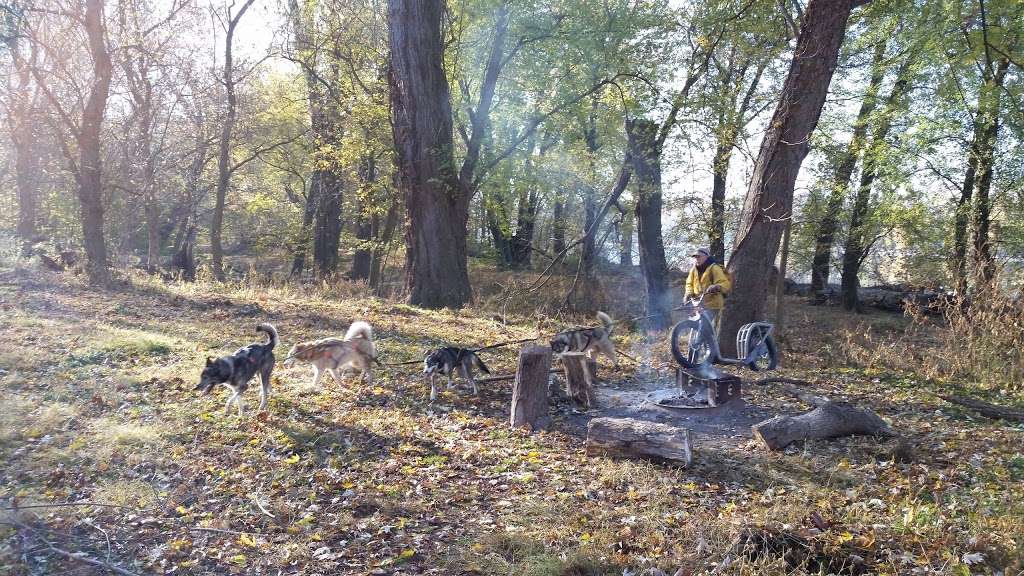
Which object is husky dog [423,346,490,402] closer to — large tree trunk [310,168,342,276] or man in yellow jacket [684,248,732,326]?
man in yellow jacket [684,248,732,326]

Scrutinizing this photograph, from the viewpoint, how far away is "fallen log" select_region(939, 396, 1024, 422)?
905cm

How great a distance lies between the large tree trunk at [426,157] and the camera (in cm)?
1820

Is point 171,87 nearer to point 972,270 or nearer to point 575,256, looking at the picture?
point 575,256

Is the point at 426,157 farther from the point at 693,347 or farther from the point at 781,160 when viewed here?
the point at 693,347

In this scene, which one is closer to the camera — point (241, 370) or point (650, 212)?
point (241, 370)

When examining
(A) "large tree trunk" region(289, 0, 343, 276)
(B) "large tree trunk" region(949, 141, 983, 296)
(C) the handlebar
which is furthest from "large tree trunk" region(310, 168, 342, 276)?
(B) "large tree trunk" region(949, 141, 983, 296)

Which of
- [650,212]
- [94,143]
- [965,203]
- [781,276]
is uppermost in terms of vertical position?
[94,143]

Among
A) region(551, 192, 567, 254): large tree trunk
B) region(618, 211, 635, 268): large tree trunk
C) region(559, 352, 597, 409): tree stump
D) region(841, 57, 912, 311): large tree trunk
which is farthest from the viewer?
region(551, 192, 567, 254): large tree trunk

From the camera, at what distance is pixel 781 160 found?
41.2ft

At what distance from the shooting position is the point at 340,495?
6.61m

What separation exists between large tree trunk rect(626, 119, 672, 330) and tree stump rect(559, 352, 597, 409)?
9.15 meters

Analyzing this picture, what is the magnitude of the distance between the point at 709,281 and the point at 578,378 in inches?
100

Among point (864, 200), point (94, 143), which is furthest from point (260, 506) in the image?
point (864, 200)

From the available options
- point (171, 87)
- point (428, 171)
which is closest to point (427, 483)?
point (428, 171)
